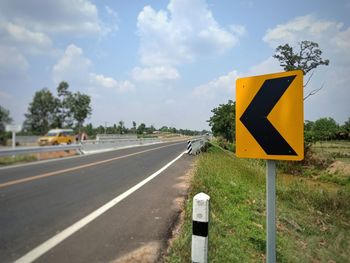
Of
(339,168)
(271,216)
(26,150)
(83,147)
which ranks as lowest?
(339,168)

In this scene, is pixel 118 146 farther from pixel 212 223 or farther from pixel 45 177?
pixel 212 223

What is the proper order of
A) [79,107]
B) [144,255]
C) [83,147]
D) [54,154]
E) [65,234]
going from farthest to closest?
[79,107] → [83,147] → [54,154] → [65,234] → [144,255]

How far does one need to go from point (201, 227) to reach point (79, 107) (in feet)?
239

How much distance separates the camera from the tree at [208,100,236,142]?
60391mm

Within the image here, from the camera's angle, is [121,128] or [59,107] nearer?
[59,107]

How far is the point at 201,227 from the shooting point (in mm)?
3412

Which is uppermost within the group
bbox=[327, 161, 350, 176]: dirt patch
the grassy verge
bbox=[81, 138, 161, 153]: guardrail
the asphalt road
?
bbox=[81, 138, 161, 153]: guardrail

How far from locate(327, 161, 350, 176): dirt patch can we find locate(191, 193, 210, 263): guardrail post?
24.2 meters

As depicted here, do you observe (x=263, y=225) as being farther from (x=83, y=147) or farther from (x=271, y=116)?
(x=83, y=147)

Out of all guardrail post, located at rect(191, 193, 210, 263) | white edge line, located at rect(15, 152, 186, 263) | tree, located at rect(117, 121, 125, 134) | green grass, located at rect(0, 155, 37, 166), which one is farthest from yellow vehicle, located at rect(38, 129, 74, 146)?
tree, located at rect(117, 121, 125, 134)

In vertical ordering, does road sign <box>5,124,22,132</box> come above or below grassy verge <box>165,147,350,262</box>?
above

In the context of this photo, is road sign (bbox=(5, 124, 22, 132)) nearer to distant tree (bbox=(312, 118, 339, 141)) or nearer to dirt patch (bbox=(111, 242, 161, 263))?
dirt patch (bbox=(111, 242, 161, 263))

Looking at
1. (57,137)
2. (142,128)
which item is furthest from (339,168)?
(142,128)

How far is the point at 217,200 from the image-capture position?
26.4ft
